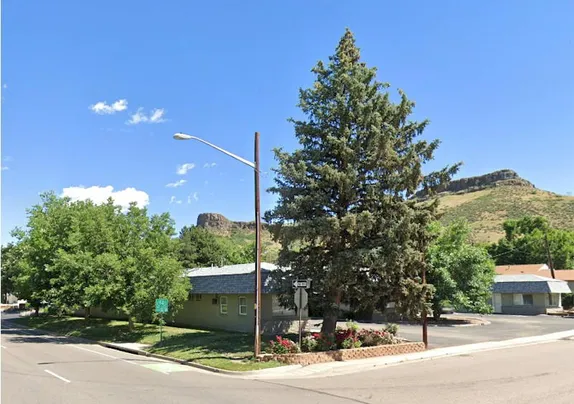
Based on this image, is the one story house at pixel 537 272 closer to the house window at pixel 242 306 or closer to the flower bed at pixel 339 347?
the house window at pixel 242 306

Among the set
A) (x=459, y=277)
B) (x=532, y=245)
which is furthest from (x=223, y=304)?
(x=532, y=245)

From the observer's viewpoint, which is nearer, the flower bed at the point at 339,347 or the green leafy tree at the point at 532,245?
the flower bed at the point at 339,347

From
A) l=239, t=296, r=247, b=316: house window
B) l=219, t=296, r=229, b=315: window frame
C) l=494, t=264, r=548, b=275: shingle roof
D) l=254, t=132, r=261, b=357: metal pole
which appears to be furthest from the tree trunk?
l=494, t=264, r=548, b=275: shingle roof

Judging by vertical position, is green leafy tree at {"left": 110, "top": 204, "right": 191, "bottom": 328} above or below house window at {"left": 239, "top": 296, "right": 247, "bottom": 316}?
above

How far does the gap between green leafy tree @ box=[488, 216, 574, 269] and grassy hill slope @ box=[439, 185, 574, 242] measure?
309 inches

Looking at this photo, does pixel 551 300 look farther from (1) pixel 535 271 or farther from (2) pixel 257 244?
(2) pixel 257 244

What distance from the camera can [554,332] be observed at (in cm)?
3158

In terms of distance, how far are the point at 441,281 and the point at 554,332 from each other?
7832mm

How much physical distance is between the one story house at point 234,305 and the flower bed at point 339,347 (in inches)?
129

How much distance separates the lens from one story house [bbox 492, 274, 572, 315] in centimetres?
5203

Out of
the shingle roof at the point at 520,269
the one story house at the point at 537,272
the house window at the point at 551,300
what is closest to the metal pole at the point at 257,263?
the house window at the point at 551,300

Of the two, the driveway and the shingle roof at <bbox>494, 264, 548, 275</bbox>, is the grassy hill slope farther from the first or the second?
the driveway

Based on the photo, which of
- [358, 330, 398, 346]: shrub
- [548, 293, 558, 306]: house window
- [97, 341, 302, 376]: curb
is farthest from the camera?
[548, 293, 558, 306]: house window

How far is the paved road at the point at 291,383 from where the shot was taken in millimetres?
11102
